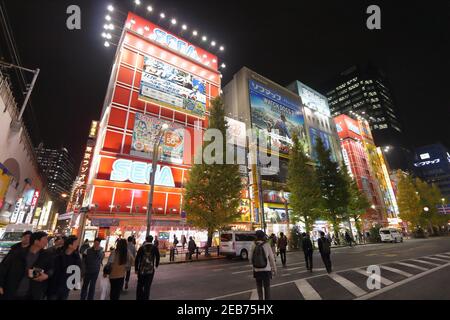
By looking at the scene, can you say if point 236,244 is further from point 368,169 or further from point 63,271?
point 368,169

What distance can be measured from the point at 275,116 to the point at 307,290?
119ft

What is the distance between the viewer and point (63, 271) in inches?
171

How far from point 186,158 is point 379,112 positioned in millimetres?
108204

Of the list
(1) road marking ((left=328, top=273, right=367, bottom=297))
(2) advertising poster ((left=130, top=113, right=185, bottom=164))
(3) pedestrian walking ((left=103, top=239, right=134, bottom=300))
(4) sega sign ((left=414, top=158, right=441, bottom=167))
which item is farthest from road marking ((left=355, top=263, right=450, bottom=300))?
(4) sega sign ((left=414, top=158, right=441, bottom=167))

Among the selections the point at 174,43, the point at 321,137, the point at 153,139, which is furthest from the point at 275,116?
the point at 153,139

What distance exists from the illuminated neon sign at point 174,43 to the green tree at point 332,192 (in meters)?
26.0

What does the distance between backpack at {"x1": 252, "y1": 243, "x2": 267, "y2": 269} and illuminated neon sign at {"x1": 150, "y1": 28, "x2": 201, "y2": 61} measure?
34.1 m

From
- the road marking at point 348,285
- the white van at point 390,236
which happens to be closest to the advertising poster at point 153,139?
the road marking at point 348,285

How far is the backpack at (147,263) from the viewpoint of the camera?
516 centimetres

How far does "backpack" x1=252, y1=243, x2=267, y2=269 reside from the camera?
4.66m

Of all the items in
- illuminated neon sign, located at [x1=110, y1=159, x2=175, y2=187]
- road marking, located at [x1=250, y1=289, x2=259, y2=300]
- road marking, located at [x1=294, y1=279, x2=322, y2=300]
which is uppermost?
illuminated neon sign, located at [x1=110, y1=159, x2=175, y2=187]

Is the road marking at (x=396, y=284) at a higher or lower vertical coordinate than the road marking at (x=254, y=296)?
higher

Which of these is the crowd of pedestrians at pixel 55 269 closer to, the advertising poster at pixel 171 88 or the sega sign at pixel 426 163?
the advertising poster at pixel 171 88

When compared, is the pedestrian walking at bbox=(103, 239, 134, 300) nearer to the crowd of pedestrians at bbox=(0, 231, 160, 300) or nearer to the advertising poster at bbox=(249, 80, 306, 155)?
the crowd of pedestrians at bbox=(0, 231, 160, 300)
